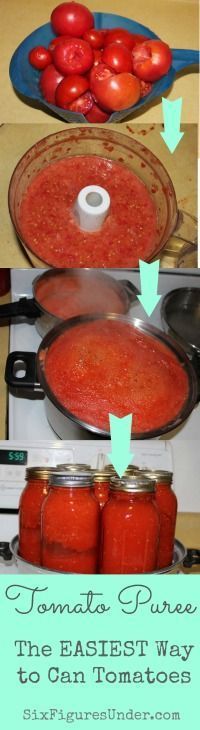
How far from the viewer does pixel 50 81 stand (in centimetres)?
102

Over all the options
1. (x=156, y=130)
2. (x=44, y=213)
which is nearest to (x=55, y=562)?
(x=44, y=213)

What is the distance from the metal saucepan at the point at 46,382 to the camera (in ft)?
2.64

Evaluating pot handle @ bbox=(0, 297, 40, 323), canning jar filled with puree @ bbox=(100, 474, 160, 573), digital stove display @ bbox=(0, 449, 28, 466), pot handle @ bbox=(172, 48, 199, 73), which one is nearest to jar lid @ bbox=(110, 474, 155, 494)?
canning jar filled with puree @ bbox=(100, 474, 160, 573)

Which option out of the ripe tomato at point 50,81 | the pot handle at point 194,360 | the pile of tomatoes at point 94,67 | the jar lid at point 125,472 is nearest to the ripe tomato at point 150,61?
the pile of tomatoes at point 94,67

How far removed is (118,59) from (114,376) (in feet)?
1.49

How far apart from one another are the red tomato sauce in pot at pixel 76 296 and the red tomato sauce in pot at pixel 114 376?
22 mm

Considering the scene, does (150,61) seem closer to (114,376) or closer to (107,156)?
(107,156)

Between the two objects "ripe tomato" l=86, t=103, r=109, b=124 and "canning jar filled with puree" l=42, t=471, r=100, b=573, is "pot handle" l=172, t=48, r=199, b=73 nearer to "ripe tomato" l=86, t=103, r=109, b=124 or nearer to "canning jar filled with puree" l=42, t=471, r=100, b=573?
"ripe tomato" l=86, t=103, r=109, b=124

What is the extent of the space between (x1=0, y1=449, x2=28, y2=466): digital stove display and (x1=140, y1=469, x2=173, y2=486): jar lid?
0.40 feet

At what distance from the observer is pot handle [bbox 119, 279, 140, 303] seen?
0.87 metres

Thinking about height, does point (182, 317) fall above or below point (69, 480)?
above

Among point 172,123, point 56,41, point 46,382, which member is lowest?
point 46,382

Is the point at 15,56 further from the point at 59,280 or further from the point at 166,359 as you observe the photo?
the point at 166,359
